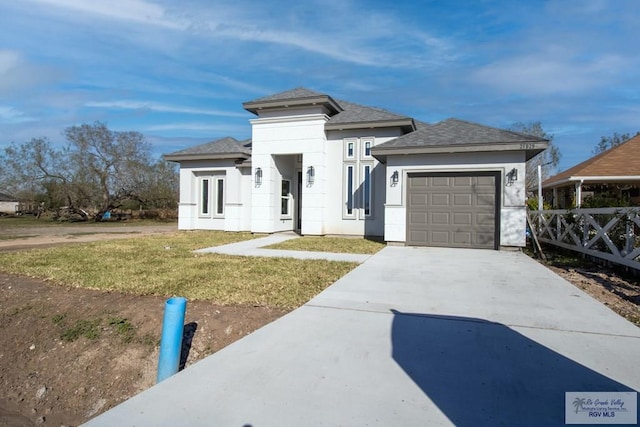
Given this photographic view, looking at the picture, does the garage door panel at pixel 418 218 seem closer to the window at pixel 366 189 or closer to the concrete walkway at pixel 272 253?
the window at pixel 366 189

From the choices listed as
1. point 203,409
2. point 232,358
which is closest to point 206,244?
point 232,358

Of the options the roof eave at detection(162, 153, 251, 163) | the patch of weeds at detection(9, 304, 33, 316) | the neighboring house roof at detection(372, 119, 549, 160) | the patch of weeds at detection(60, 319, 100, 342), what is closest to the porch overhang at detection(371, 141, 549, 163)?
the neighboring house roof at detection(372, 119, 549, 160)

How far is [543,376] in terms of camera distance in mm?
3217

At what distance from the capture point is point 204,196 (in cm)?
1817

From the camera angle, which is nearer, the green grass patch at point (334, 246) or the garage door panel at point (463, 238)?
the green grass patch at point (334, 246)

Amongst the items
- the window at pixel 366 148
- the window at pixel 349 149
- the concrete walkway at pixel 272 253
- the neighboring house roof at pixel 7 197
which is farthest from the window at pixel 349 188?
the neighboring house roof at pixel 7 197

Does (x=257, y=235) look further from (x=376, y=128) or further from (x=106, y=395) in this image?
(x=106, y=395)

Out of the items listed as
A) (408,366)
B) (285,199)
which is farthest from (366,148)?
(408,366)

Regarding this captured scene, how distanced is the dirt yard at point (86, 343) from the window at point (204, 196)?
38.3ft

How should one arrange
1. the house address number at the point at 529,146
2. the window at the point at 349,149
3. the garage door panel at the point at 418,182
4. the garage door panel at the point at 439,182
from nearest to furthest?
1. the house address number at the point at 529,146
2. the garage door panel at the point at 439,182
3. the garage door panel at the point at 418,182
4. the window at the point at 349,149

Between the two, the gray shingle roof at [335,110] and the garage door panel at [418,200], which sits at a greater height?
the gray shingle roof at [335,110]

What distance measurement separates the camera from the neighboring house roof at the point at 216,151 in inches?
663

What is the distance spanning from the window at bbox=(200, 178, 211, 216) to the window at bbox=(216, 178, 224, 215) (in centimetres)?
48

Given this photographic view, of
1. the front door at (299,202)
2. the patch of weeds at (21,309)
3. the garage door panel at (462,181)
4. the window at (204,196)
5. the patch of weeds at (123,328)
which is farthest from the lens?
the window at (204,196)
